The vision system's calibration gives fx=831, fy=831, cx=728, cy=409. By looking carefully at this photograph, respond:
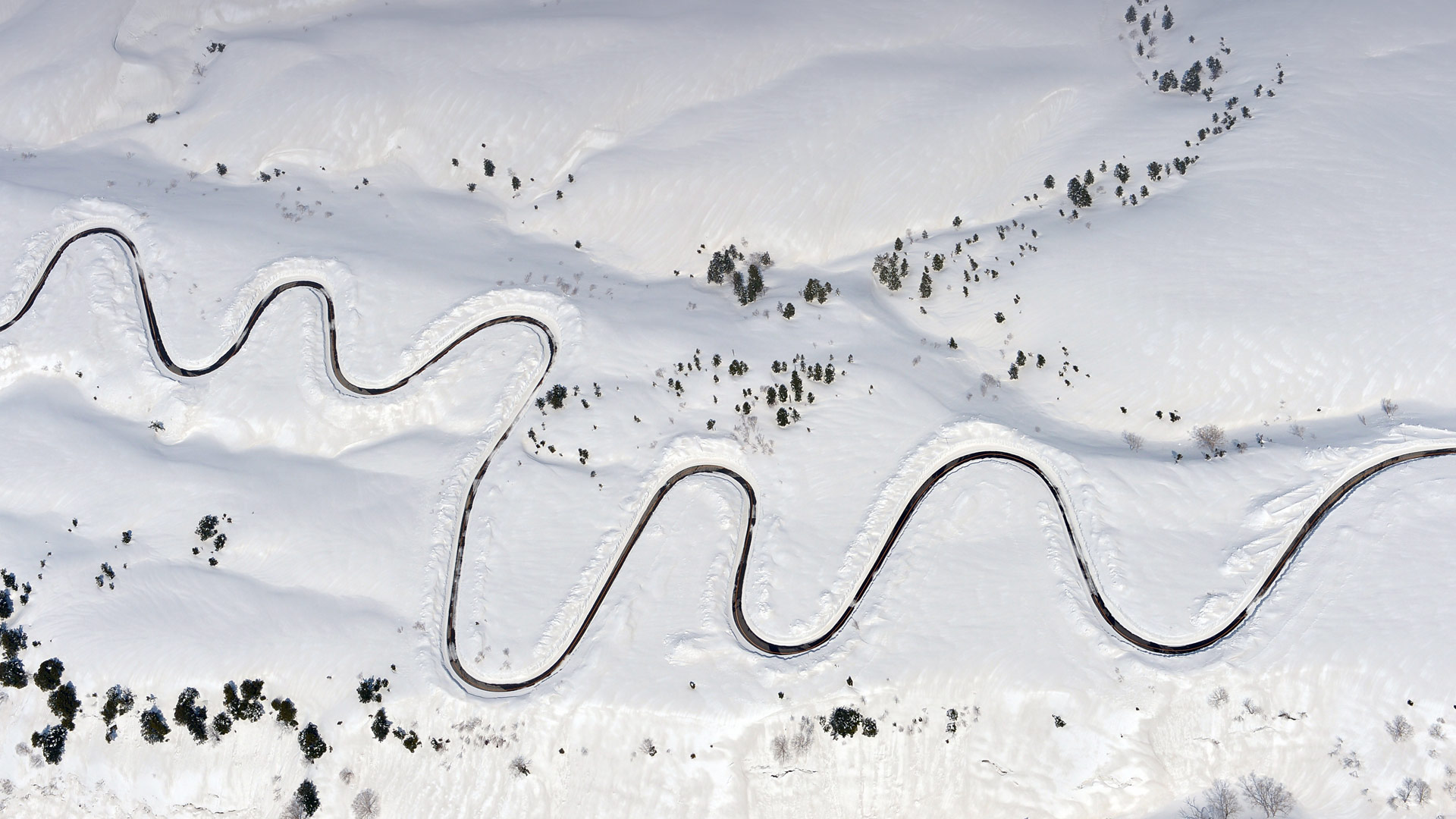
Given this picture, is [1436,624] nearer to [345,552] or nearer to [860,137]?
[860,137]

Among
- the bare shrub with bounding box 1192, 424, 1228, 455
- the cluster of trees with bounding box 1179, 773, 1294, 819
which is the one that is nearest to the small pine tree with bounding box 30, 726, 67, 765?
the cluster of trees with bounding box 1179, 773, 1294, 819

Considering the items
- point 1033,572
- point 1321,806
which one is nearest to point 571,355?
point 1033,572

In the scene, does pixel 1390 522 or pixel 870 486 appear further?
pixel 870 486

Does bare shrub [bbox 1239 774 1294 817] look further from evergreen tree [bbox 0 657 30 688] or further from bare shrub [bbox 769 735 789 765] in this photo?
evergreen tree [bbox 0 657 30 688]

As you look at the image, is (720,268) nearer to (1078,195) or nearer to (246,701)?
(1078,195)

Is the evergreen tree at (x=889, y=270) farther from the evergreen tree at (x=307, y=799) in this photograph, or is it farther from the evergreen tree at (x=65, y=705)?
the evergreen tree at (x=65, y=705)

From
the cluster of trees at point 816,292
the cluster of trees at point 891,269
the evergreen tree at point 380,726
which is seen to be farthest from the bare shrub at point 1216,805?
the evergreen tree at point 380,726

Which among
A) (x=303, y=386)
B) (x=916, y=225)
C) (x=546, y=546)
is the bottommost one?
(x=546, y=546)
